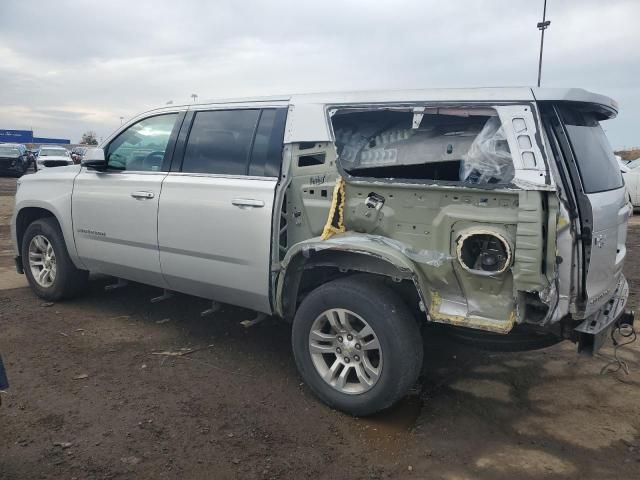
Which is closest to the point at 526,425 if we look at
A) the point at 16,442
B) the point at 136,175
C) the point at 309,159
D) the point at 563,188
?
the point at 563,188

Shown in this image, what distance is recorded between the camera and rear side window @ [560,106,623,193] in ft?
10.3

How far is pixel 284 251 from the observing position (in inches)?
151

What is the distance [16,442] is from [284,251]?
76.9 inches

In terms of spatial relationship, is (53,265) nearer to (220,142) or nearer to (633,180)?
(220,142)

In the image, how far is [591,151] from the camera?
3.35 m

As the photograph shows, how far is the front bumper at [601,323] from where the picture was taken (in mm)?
3176

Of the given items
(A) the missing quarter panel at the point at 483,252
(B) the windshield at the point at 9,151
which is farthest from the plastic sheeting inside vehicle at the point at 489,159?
(B) the windshield at the point at 9,151

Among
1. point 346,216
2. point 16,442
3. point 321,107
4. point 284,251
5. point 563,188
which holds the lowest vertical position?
point 16,442

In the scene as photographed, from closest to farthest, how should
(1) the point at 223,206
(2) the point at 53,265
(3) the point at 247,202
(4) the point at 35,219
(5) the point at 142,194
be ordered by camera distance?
(3) the point at 247,202, (1) the point at 223,206, (5) the point at 142,194, (2) the point at 53,265, (4) the point at 35,219

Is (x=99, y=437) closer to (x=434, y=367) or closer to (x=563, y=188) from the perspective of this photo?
(x=434, y=367)

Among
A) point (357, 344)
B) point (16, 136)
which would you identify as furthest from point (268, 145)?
point (16, 136)

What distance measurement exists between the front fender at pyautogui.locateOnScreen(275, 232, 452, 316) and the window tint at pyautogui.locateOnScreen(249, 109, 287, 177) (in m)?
Answer: 0.62

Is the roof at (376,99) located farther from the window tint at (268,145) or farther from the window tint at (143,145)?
the window tint at (143,145)

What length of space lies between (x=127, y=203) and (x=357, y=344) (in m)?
2.42
